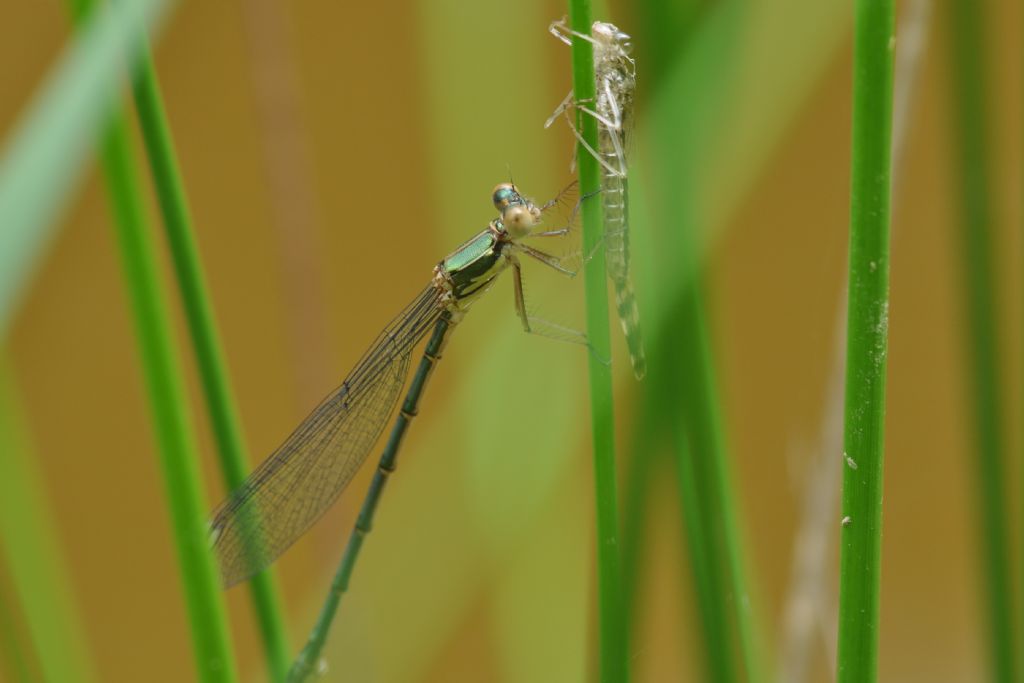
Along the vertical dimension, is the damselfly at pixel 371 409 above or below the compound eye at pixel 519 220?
below

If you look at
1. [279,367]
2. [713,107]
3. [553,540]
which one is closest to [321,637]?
[553,540]

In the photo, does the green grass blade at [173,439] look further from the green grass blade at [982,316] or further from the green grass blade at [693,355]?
the green grass blade at [982,316]

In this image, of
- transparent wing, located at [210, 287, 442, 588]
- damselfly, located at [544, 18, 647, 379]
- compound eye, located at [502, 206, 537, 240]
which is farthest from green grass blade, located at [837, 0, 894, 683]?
transparent wing, located at [210, 287, 442, 588]

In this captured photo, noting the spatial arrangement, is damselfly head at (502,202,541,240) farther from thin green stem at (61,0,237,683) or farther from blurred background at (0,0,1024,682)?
thin green stem at (61,0,237,683)

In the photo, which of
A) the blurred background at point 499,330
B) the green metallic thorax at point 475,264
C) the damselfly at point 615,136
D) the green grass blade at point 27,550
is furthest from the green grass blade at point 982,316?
the green grass blade at point 27,550

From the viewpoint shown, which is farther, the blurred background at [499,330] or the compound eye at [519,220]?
the compound eye at [519,220]

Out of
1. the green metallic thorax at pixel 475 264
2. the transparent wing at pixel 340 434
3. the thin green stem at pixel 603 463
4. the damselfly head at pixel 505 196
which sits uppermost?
the damselfly head at pixel 505 196

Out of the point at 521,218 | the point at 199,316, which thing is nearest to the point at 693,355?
the point at 199,316
